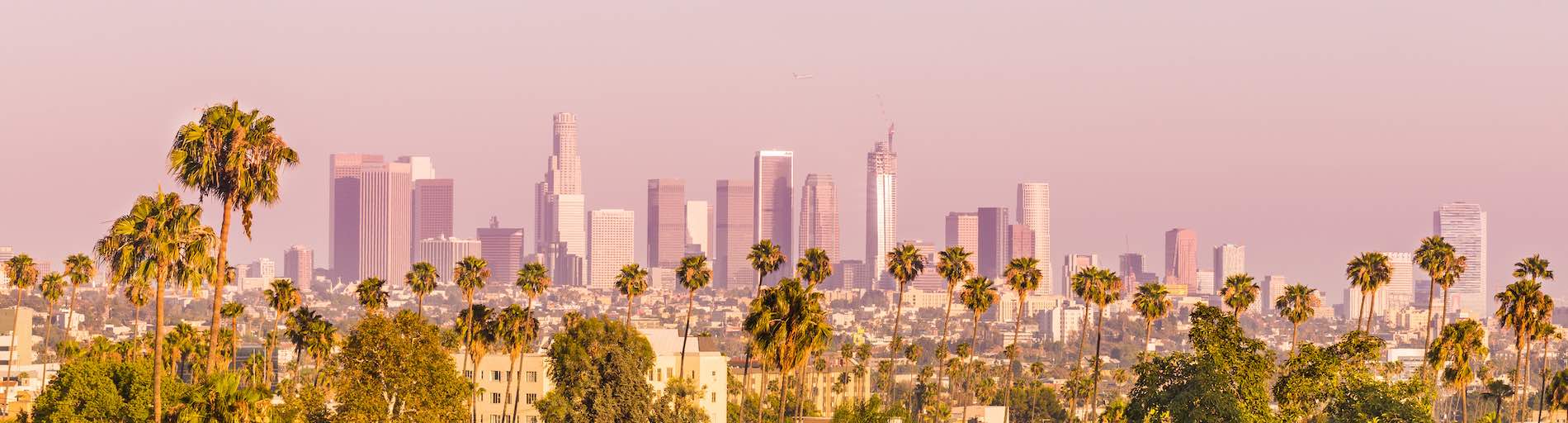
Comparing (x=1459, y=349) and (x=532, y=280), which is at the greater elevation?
(x=532, y=280)

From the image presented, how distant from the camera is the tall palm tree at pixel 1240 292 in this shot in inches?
4759

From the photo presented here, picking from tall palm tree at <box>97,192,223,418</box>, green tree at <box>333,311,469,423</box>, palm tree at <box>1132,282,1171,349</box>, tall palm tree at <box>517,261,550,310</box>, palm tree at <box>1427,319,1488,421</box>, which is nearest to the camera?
tall palm tree at <box>97,192,223,418</box>

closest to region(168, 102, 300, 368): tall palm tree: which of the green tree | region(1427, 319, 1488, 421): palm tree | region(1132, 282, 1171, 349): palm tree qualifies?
the green tree

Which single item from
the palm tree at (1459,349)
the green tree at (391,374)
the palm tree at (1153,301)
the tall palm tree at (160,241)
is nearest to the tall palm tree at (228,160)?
the tall palm tree at (160,241)

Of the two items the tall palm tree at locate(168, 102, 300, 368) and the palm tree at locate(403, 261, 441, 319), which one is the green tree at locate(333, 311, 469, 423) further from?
the palm tree at locate(403, 261, 441, 319)

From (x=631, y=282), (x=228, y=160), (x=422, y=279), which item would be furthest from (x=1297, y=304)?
(x=228, y=160)

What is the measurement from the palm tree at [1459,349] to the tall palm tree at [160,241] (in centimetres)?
6759

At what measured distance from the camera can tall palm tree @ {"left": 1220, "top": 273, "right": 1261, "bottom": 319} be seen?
121 metres

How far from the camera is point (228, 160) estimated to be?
51.4 meters

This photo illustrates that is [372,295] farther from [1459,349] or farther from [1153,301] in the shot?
[1459,349]

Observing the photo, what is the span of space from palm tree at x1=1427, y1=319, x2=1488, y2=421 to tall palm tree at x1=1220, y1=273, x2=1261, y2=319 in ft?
51.5

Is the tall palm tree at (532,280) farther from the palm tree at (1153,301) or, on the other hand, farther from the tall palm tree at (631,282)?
the palm tree at (1153,301)

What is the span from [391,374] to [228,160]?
1519 centimetres

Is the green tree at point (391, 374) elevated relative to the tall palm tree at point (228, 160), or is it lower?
lower
